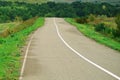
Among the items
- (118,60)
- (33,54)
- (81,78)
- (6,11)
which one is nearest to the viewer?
(81,78)

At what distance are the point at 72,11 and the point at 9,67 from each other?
10198 centimetres

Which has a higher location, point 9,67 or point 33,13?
→ point 9,67

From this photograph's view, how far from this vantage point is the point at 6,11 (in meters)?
149

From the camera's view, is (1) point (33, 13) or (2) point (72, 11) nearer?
(2) point (72, 11)

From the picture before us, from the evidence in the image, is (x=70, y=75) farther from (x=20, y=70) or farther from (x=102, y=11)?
(x=102, y=11)

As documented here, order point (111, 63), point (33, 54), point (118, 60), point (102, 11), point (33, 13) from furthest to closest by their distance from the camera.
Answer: point (33, 13), point (102, 11), point (33, 54), point (118, 60), point (111, 63)

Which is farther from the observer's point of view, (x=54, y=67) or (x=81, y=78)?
(x=54, y=67)

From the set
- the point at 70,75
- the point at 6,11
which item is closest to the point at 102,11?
the point at 6,11

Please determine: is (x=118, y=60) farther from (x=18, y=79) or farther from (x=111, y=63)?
(x=18, y=79)

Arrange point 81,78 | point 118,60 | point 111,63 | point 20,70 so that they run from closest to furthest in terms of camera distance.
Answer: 1. point 81,78
2. point 20,70
3. point 111,63
4. point 118,60

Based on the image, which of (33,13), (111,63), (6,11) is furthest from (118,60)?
(6,11)

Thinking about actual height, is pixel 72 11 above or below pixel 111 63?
below

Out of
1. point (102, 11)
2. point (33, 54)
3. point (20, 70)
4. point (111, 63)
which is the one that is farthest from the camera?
point (102, 11)

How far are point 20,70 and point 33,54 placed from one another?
563 centimetres
